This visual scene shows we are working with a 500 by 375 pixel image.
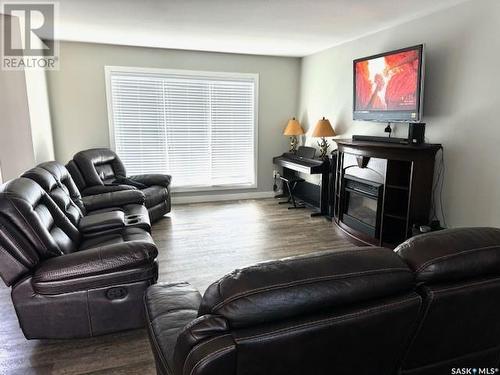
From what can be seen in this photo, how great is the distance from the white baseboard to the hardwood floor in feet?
0.65

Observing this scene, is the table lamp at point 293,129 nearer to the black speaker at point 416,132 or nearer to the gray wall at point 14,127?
the black speaker at point 416,132

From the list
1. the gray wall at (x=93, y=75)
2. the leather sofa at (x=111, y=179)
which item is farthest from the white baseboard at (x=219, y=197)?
the gray wall at (x=93, y=75)

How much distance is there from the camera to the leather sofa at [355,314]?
822mm

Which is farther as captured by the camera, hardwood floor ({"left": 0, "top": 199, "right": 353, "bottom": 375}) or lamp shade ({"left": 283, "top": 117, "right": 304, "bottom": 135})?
lamp shade ({"left": 283, "top": 117, "right": 304, "bottom": 135})

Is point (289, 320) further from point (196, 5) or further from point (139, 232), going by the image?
point (196, 5)

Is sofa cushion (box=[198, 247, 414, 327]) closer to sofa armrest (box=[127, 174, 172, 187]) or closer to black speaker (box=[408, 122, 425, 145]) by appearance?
black speaker (box=[408, 122, 425, 145])

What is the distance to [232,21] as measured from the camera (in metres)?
3.56

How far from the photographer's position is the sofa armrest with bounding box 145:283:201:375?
1.18m

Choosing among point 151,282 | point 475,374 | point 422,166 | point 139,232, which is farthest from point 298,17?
point 475,374

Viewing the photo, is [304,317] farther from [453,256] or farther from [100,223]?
[100,223]

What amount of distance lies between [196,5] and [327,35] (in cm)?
185

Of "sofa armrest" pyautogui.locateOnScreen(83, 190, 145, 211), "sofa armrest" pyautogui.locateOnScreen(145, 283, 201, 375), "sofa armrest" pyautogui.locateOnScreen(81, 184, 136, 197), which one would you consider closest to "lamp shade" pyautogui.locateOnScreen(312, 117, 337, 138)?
"sofa armrest" pyautogui.locateOnScreen(83, 190, 145, 211)

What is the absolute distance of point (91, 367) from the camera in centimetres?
194

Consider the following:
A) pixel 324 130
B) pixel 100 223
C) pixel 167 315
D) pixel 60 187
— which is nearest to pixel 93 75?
pixel 60 187
